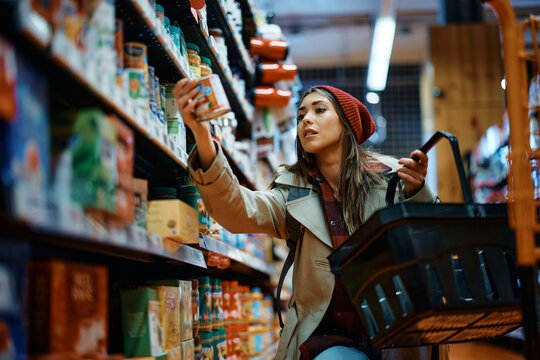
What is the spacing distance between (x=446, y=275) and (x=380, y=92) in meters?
10.4

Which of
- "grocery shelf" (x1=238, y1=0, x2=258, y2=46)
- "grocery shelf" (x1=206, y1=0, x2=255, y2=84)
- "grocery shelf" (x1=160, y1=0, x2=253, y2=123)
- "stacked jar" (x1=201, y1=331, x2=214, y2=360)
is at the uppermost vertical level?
"grocery shelf" (x1=238, y1=0, x2=258, y2=46)

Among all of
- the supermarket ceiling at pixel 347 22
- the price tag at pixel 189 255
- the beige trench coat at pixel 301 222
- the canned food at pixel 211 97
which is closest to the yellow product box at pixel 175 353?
the price tag at pixel 189 255

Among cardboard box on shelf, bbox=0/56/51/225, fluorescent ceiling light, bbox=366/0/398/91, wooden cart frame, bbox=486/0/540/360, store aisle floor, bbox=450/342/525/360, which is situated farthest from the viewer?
fluorescent ceiling light, bbox=366/0/398/91

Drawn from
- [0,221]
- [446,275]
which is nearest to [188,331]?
[446,275]

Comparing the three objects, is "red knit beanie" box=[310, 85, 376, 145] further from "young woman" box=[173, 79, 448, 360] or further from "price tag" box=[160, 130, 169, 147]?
"price tag" box=[160, 130, 169, 147]

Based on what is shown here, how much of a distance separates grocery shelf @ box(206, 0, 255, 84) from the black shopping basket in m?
1.90

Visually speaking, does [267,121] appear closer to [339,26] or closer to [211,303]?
[211,303]

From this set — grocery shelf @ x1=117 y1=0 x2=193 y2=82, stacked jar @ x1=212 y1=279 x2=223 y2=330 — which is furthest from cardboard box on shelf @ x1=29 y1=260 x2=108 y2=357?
stacked jar @ x1=212 y1=279 x2=223 y2=330

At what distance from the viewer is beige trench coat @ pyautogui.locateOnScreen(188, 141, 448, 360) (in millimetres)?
2195

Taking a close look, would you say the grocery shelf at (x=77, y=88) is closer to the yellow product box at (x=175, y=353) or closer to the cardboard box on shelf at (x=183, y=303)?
the cardboard box on shelf at (x=183, y=303)

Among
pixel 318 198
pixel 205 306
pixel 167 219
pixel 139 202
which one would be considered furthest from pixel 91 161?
pixel 205 306

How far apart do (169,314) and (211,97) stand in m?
0.77

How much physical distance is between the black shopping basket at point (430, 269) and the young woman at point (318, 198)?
366 millimetres

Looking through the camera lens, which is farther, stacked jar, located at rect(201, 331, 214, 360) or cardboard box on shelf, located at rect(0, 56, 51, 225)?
stacked jar, located at rect(201, 331, 214, 360)
